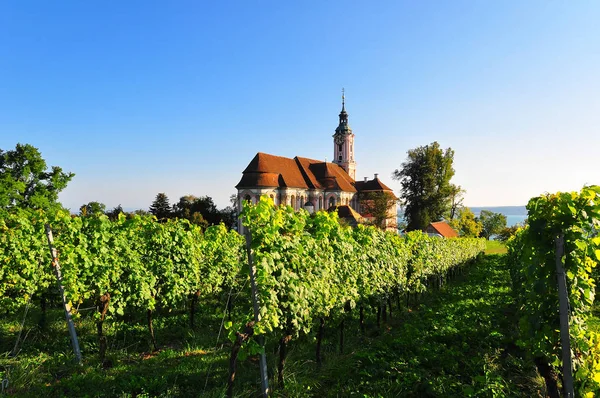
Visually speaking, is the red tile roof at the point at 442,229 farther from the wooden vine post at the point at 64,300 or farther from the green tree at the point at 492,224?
the wooden vine post at the point at 64,300

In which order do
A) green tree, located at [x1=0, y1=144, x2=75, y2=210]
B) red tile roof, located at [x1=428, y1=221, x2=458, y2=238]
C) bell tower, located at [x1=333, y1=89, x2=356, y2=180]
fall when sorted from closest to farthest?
green tree, located at [x1=0, y1=144, x2=75, y2=210]
red tile roof, located at [x1=428, y1=221, x2=458, y2=238]
bell tower, located at [x1=333, y1=89, x2=356, y2=180]

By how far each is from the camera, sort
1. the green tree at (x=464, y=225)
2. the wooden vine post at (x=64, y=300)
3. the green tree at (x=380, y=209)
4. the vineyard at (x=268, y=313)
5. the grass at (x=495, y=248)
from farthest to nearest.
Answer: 1. the green tree at (x=464, y=225)
2. the green tree at (x=380, y=209)
3. the grass at (x=495, y=248)
4. the wooden vine post at (x=64, y=300)
5. the vineyard at (x=268, y=313)

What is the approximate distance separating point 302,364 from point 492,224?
80860 mm

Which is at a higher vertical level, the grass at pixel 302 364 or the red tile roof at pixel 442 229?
the red tile roof at pixel 442 229

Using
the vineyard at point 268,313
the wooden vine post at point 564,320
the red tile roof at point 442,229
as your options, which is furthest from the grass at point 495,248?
the wooden vine post at point 564,320

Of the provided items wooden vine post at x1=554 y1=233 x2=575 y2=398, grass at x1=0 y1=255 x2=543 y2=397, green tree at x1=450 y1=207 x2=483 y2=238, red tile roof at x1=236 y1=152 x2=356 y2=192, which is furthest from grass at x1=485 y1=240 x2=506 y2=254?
wooden vine post at x1=554 y1=233 x2=575 y2=398

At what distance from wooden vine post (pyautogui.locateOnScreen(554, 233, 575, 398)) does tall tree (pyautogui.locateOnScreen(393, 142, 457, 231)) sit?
151 ft

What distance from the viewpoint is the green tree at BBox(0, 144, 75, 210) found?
2997cm

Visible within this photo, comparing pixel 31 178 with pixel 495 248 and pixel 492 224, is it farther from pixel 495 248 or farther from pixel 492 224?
pixel 492 224

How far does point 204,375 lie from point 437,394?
327 centimetres

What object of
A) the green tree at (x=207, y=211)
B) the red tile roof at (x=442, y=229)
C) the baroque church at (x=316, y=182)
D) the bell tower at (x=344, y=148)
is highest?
the bell tower at (x=344, y=148)

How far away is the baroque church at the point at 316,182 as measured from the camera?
44.0 meters

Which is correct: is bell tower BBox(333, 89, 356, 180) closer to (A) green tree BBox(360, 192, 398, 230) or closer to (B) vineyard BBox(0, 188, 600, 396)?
(A) green tree BBox(360, 192, 398, 230)

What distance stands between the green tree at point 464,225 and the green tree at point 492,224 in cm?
1910
